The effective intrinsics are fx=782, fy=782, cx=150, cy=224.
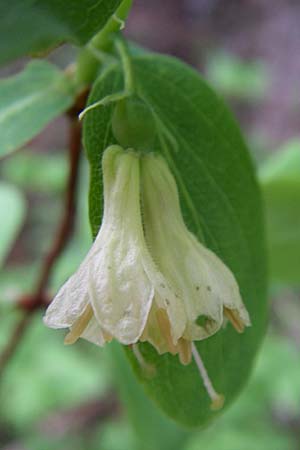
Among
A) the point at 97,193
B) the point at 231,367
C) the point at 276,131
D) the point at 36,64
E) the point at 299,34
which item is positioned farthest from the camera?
the point at 299,34

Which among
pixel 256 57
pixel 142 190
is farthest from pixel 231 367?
pixel 256 57

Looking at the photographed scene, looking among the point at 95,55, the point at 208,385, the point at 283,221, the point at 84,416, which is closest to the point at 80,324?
the point at 208,385

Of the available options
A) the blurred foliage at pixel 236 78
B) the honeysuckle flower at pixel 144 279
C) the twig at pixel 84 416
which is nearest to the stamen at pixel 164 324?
the honeysuckle flower at pixel 144 279

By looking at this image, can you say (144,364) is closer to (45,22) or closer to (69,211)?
(45,22)

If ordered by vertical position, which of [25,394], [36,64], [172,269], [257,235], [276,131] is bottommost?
[276,131]

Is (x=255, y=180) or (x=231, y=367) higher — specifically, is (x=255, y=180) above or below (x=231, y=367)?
above

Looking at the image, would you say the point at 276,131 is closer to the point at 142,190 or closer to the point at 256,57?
the point at 256,57

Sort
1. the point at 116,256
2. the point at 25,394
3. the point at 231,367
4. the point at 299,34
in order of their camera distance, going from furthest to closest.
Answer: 1. the point at 299,34
2. the point at 25,394
3. the point at 231,367
4. the point at 116,256

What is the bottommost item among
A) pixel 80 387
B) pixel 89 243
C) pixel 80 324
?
pixel 80 387
